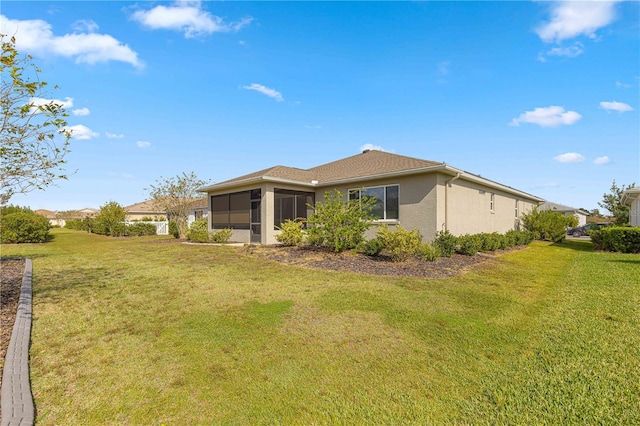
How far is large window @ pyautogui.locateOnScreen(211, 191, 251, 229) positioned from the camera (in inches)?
635

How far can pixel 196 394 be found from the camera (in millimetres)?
2709

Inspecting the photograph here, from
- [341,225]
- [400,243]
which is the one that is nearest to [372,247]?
[400,243]

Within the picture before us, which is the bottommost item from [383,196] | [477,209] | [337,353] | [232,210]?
[337,353]

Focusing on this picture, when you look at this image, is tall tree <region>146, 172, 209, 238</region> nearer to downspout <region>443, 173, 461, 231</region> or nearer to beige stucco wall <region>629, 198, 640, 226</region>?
downspout <region>443, 173, 461, 231</region>

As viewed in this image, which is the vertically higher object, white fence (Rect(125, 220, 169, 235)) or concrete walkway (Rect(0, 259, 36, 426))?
white fence (Rect(125, 220, 169, 235))

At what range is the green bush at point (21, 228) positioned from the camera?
18.3 m

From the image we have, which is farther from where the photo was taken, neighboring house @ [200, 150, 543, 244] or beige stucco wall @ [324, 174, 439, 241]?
neighboring house @ [200, 150, 543, 244]

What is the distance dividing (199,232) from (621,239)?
2146cm

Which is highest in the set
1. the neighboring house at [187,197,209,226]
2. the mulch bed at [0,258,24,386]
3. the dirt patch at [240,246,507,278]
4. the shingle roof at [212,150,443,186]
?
the shingle roof at [212,150,443,186]

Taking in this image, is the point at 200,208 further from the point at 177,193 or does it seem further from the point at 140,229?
the point at 177,193

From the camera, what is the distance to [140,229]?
91.3 feet

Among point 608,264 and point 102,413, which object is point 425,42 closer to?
point 608,264

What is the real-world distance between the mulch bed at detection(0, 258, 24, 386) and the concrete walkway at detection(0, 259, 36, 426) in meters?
0.09

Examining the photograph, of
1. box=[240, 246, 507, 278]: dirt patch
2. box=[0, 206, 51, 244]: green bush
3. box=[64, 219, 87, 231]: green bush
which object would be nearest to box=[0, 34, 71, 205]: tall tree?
box=[240, 246, 507, 278]: dirt patch
